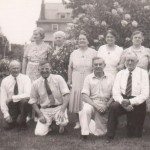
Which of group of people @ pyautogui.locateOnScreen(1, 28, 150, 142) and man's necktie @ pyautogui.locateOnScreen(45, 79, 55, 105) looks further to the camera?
man's necktie @ pyautogui.locateOnScreen(45, 79, 55, 105)

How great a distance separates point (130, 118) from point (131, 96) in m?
0.37

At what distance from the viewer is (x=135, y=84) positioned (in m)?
6.28

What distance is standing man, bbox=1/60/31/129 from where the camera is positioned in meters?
6.80

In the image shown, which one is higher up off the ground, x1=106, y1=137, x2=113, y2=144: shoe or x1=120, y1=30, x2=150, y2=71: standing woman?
x1=120, y1=30, x2=150, y2=71: standing woman

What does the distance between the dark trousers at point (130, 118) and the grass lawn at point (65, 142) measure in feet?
0.49

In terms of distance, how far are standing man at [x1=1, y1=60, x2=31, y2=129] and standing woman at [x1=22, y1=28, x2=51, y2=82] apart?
0.64 meters

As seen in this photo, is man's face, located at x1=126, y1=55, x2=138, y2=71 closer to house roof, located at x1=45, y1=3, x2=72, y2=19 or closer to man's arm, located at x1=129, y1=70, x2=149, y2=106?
man's arm, located at x1=129, y1=70, x2=149, y2=106

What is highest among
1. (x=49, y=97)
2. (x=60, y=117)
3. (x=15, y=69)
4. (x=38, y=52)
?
(x=38, y=52)

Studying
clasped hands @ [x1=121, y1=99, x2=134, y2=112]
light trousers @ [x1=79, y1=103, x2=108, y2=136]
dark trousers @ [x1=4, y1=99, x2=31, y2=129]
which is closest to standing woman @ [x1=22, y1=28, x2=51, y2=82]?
dark trousers @ [x1=4, y1=99, x2=31, y2=129]

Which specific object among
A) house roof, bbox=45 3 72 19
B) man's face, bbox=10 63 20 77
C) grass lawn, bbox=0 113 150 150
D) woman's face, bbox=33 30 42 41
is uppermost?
house roof, bbox=45 3 72 19

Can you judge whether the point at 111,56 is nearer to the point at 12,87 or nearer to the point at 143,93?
the point at 143,93

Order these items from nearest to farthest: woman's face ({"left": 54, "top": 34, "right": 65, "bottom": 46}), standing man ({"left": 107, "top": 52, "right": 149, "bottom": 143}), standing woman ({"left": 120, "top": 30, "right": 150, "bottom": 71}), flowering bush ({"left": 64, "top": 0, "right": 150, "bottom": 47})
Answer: standing man ({"left": 107, "top": 52, "right": 149, "bottom": 143}) → standing woman ({"left": 120, "top": 30, "right": 150, "bottom": 71}) → woman's face ({"left": 54, "top": 34, "right": 65, "bottom": 46}) → flowering bush ({"left": 64, "top": 0, "right": 150, "bottom": 47})

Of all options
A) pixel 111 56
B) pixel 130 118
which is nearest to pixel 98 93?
pixel 130 118

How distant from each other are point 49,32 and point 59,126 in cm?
4115
